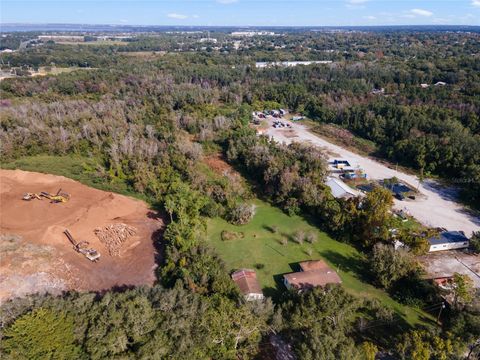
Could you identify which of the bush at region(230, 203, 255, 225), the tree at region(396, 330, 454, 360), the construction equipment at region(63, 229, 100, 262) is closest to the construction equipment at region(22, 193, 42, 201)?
the construction equipment at region(63, 229, 100, 262)

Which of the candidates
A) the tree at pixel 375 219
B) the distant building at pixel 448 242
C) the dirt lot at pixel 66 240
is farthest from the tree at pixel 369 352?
the distant building at pixel 448 242

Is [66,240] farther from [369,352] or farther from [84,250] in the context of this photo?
[369,352]

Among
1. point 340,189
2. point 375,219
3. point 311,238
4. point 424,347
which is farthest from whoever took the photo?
point 340,189

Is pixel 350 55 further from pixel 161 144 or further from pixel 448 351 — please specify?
pixel 448 351

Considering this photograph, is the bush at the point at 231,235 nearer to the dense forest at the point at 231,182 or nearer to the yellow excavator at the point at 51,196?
the dense forest at the point at 231,182

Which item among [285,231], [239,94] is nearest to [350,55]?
[239,94]

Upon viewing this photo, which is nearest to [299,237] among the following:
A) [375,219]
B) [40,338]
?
[375,219]

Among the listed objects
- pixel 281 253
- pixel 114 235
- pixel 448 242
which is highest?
pixel 448 242
